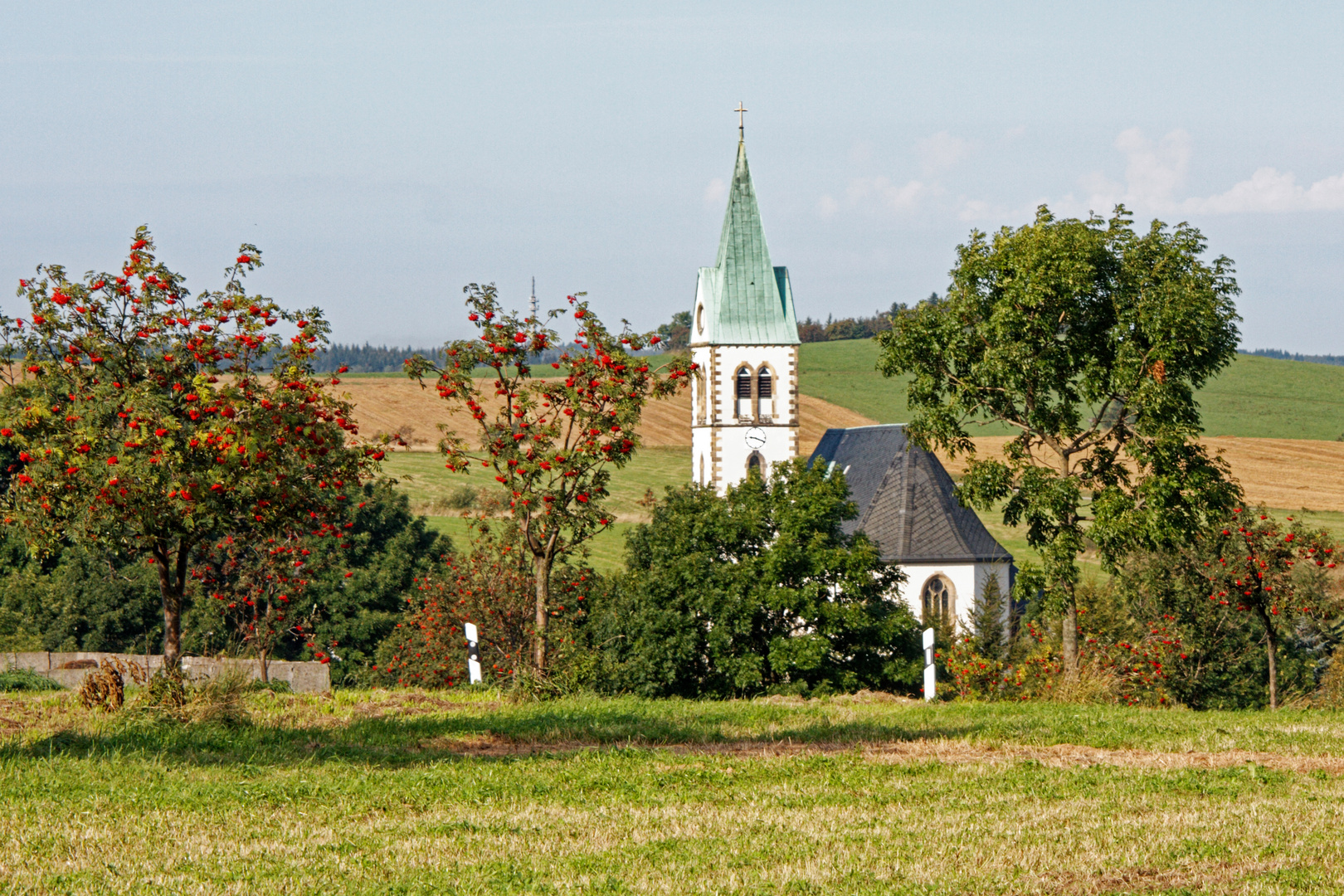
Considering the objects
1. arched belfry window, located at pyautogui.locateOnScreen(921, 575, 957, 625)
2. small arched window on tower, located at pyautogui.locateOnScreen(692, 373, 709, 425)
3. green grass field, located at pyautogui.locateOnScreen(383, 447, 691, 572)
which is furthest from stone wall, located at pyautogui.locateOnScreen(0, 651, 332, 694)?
green grass field, located at pyautogui.locateOnScreen(383, 447, 691, 572)

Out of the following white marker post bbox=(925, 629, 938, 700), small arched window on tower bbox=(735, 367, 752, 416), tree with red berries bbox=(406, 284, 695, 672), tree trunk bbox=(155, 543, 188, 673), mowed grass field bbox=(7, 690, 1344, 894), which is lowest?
white marker post bbox=(925, 629, 938, 700)

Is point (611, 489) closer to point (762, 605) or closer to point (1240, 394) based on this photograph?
point (762, 605)

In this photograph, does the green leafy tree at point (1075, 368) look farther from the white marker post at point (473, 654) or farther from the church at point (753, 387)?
the church at point (753, 387)

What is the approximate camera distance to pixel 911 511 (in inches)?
1970

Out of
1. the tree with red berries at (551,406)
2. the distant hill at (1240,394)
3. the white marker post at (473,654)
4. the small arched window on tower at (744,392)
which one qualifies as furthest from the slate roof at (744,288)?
the tree with red berries at (551,406)

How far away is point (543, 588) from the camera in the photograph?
1666 cm

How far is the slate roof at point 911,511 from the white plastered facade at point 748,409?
3411mm

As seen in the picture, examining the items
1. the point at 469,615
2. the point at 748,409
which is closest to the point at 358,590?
the point at 469,615

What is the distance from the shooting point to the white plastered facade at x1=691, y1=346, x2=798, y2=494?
5359 cm

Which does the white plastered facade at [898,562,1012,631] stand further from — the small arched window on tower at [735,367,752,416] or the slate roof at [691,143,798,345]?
the slate roof at [691,143,798,345]

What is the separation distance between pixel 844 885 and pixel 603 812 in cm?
246

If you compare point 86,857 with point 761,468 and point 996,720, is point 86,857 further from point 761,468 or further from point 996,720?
point 761,468

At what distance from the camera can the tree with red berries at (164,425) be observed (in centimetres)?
1198

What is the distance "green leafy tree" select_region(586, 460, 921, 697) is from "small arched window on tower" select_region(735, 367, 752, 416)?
77.6 ft
